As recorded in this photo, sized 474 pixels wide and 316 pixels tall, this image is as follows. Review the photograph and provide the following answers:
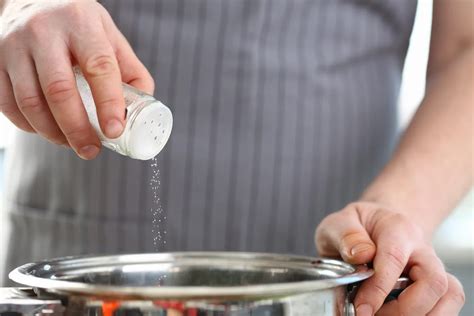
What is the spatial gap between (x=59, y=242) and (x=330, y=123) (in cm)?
42

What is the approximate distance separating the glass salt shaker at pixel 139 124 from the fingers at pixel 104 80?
16mm

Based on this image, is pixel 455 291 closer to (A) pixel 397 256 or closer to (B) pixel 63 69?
(A) pixel 397 256

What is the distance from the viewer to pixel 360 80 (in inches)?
50.8

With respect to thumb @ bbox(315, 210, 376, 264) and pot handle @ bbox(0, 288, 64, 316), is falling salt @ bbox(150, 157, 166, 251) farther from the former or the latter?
pot handle @ bbox(0, 288, 64, 316)

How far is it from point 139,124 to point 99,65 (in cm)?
7

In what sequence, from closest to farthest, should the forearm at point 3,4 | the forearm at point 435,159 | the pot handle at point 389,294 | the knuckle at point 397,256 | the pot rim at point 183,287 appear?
1. the pot rim at point 183,287
2. the pot handle at point 389,294
3. the knuckle at point 397,256
4. the forearm at point 3,4
5. the forearm at point 435,159

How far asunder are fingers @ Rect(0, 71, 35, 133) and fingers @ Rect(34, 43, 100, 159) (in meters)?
0.07

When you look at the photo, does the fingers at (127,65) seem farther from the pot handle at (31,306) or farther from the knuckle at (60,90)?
the pot handle at (31,306)

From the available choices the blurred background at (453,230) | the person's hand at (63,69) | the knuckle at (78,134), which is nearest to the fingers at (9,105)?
the person's hand at (63,69)

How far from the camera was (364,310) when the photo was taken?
0.81 m

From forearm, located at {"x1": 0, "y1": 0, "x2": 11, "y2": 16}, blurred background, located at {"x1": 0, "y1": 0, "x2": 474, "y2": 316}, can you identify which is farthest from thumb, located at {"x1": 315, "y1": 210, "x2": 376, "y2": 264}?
blurred background, located at {"x1": 0, "y1": 0, "x2": 474, "y2": 316}

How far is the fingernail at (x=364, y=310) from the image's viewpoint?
0.81m

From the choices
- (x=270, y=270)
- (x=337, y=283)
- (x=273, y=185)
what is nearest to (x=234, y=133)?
(x=273, y=185)

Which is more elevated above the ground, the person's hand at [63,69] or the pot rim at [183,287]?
the person's hand at [63,69]
